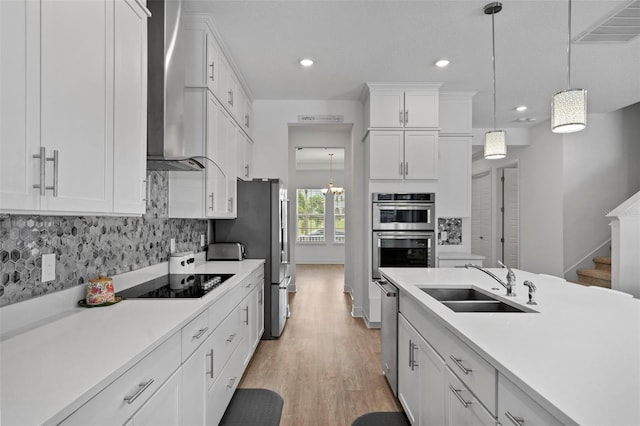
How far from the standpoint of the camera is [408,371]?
82.9 inches

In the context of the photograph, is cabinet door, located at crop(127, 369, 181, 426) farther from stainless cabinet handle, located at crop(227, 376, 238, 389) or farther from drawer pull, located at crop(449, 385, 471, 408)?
drawer pull, located at crop(449, 385, 471, 408)

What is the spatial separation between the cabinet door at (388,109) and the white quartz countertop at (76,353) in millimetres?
3159

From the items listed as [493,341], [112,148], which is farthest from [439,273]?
[112,148]

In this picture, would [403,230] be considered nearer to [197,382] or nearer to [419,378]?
[419,378]

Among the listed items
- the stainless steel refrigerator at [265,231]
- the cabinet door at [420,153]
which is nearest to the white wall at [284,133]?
the cabinet door at [420,153]

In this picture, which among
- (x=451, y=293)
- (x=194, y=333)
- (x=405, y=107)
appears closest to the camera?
(x=194, y=333)

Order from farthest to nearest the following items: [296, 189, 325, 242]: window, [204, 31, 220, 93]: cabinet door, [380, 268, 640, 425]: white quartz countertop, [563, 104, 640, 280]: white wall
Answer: [296, 189, 325, 242]: window
[563, 104, 640, 280]: white wall
[204, 31, 220, 93]: cabinet door
[380, 268, 640, 425]: white quartz countertop

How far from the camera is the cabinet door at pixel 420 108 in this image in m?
4.16

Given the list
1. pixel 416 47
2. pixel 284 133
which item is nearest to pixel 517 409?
pixel 416 47

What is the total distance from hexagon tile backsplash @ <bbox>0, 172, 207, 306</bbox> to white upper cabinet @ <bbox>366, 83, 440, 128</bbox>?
2.60 m

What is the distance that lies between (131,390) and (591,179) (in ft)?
21.3

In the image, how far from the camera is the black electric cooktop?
6.24 feet

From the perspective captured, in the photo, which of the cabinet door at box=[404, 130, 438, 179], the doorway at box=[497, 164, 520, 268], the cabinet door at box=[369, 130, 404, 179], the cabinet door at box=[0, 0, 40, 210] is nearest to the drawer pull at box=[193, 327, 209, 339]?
the cabinet door at box=[0, 0, 40, 210]

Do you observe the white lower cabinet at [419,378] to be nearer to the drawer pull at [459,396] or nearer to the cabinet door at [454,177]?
the drawer pull at [459,396]
